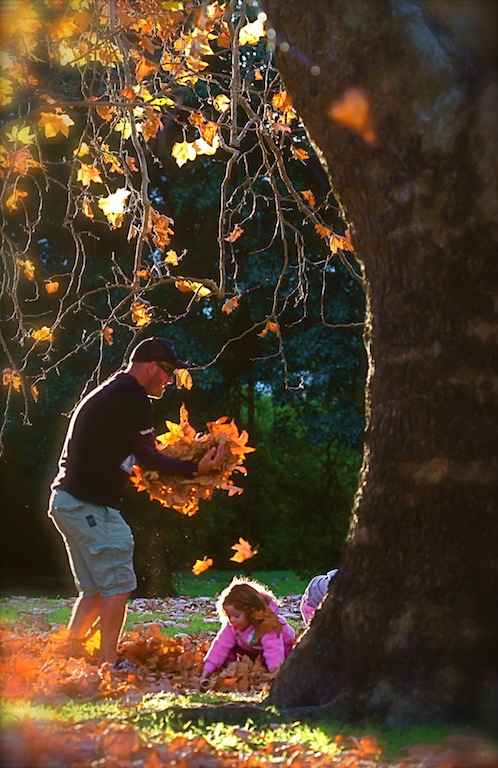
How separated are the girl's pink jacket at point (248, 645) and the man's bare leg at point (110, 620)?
0.76 meters

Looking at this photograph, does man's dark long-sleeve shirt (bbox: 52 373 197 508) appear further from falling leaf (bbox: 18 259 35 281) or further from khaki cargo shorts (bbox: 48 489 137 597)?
falling leaf (bbox: 18 259 35 281)

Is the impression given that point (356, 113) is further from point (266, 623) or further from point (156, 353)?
point (266, 623)

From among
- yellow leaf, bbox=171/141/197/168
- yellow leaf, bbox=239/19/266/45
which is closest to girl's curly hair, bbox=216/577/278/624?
yellow leaf, bbox=171/141/197/168

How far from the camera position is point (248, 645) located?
7.05 m

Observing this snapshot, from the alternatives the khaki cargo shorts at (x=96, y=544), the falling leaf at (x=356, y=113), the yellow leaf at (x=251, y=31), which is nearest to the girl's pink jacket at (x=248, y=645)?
the khaki cargo shorts at (x=96, y=544)

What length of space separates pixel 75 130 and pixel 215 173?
2114 mm

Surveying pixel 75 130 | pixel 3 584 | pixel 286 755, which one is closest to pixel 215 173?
pixel 75 130

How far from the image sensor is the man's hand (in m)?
6.66

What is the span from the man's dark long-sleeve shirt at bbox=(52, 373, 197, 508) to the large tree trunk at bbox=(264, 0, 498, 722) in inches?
82.1


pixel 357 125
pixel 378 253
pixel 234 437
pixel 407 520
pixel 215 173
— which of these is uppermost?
pixel 215 173

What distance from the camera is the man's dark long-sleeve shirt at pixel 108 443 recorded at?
6.47 meters

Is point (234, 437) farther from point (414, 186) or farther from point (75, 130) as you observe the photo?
point (75, 130)

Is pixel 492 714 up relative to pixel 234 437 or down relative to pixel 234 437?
down

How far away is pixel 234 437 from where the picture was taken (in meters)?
6.76
